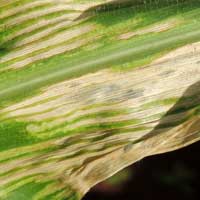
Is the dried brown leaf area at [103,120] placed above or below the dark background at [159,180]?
above

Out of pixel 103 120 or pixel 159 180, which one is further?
pixel 159 180

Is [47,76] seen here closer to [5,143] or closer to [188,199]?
[5,143]

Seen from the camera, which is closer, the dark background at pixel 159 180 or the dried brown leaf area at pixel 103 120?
the dried brown leaf area at pixel 103 120

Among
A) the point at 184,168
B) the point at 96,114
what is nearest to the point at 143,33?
the point at 96,114

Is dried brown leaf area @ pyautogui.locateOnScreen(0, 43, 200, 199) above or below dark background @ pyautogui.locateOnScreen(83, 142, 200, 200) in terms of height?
above

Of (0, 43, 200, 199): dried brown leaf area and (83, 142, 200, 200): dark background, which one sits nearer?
(0, 43, 200, 199): dried brown leaf area

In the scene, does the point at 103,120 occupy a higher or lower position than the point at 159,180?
higher
